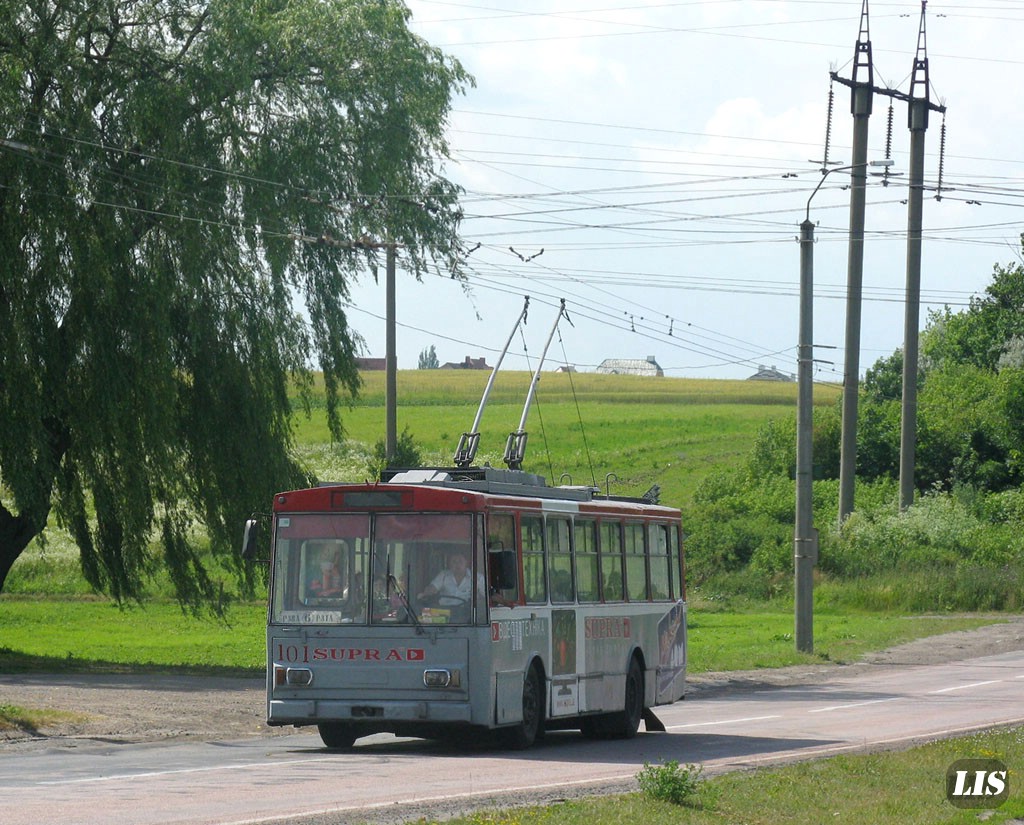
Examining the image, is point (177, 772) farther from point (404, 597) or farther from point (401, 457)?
point (401, 457)

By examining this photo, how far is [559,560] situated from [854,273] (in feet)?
114

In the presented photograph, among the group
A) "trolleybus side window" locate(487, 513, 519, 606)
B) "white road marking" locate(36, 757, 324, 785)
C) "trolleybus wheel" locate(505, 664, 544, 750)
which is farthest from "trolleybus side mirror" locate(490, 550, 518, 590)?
"white road marking" locate(36, 757, 324, 785)

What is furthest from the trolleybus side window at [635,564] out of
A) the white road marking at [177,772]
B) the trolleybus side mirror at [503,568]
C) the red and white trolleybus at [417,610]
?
the white road marking at [177,772]

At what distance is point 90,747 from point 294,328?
1223cm

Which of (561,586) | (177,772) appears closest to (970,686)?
(561,586)

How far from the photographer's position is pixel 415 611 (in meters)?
16.1

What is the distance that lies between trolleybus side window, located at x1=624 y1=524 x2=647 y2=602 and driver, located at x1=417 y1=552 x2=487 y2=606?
405 centimetres

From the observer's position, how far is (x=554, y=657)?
17.5m

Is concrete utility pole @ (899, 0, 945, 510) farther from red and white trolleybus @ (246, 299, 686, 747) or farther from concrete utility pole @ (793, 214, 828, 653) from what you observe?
red and white trolleybus @ (246, 299, 686, 747)

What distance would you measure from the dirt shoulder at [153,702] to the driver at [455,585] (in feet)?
12.5

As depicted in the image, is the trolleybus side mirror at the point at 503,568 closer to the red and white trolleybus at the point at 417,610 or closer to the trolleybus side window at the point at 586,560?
the red and white trolleybus at the point at 417,610

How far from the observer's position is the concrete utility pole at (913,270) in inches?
2076

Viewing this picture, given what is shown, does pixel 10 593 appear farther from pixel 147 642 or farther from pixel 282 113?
pixel 282 113

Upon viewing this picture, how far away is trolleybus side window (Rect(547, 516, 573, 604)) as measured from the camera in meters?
17.7
